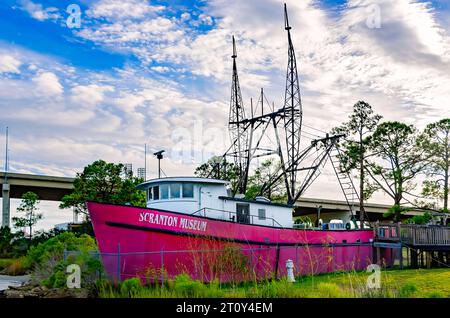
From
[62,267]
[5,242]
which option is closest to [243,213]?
[62,267]

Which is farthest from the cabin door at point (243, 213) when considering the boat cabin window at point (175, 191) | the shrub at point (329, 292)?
the shrub at point (329, 292)

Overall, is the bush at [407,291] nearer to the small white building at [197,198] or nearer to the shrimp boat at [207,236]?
the shrimp boat at [207,236]

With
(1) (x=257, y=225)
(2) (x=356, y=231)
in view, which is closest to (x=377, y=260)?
(2) (x=356, y=231)

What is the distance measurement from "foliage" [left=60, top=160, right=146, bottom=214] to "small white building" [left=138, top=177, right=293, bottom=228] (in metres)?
20.8

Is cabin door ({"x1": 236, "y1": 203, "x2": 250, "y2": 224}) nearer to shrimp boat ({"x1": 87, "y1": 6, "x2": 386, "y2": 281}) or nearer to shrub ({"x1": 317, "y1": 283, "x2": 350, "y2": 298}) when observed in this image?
shrimp boat ({"x1": 87, "y1": 6, "x2": 386, "y2": 281})

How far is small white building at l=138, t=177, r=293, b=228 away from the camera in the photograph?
21844mm

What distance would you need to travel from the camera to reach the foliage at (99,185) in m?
43.4

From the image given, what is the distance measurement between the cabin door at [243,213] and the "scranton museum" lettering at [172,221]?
3.05 metres

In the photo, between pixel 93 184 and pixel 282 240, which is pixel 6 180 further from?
pixel 282 240

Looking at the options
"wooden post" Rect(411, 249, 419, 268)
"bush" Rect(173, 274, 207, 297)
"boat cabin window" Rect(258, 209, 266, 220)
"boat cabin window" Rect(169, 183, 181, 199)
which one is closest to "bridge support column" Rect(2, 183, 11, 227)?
"boat cabin window" Rect(169, 183, 181, 199)

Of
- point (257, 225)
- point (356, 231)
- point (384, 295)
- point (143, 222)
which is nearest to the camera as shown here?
point (384, 295)

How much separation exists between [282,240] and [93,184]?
24.1m
